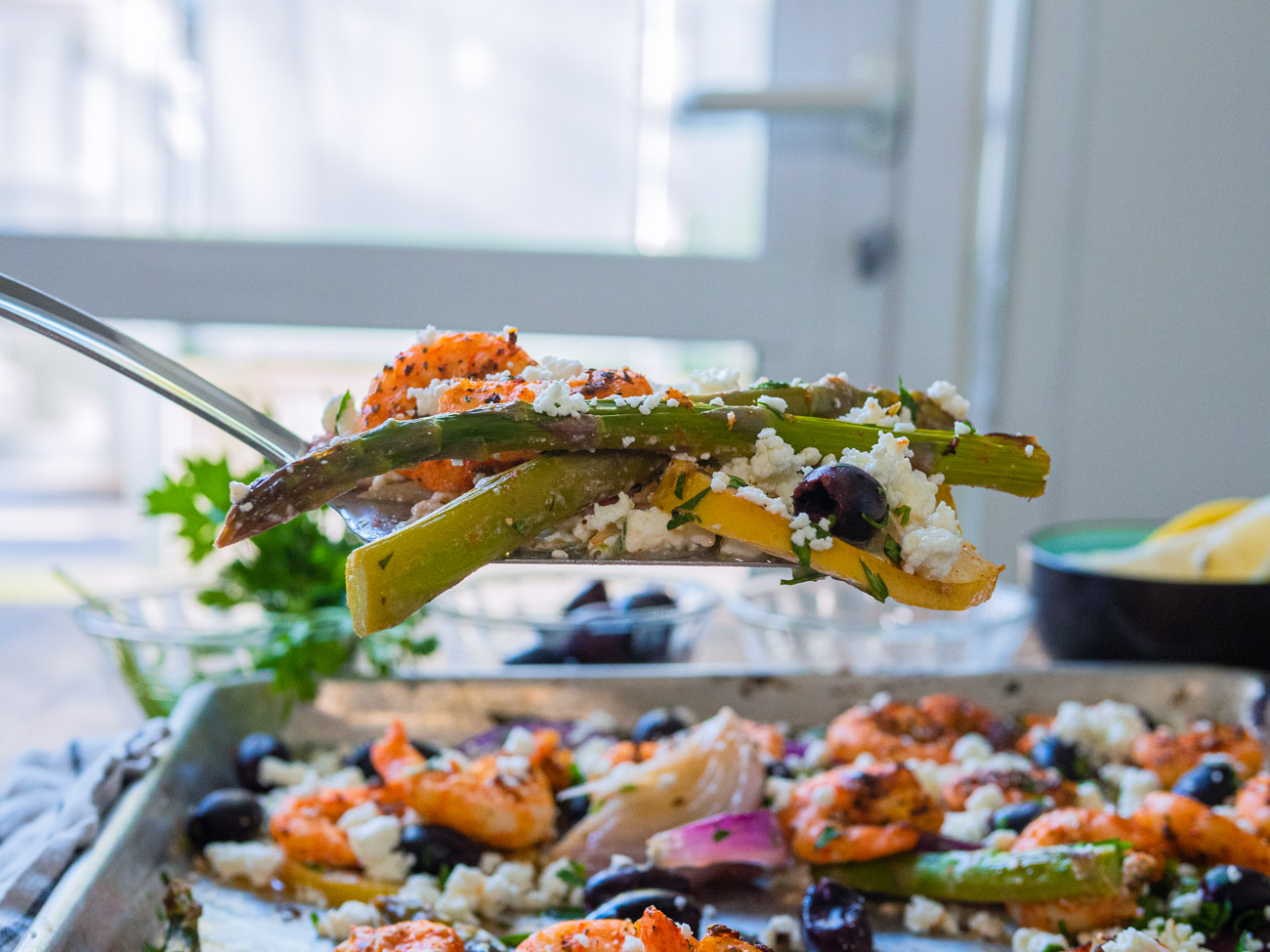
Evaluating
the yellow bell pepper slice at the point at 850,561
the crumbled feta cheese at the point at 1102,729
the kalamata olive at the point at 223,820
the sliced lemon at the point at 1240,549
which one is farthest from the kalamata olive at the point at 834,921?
the sliced lemon at the point at 1240,549

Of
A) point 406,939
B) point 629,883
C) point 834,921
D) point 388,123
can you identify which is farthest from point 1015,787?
point 388,123

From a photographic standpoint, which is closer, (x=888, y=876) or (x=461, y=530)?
(x=461, y=530)

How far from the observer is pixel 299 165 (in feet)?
12.7

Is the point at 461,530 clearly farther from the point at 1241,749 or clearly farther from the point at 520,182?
the point at 520,182

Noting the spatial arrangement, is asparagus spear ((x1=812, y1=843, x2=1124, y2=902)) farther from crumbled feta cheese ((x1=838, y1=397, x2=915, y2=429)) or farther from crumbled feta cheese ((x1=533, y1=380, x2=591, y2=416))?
crumbled feta cheese ((x1=533, y1=380, x2=591, y2=416))

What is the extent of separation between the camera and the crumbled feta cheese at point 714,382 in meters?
1.50

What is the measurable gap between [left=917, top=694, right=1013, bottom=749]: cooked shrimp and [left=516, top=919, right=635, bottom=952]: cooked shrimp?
3.58ft

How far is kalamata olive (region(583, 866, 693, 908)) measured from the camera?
166 cm

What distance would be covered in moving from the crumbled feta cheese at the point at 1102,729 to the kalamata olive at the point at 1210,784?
0.56ft

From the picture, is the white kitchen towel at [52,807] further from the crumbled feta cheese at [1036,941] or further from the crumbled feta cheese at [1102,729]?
the crumbled feta cheese at [1102,729]

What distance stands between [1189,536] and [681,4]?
233 cm

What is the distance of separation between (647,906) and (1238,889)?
2.67 feet

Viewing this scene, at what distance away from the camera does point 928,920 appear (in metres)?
1.70

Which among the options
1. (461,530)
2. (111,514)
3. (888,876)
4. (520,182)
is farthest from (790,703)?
(111,514)
